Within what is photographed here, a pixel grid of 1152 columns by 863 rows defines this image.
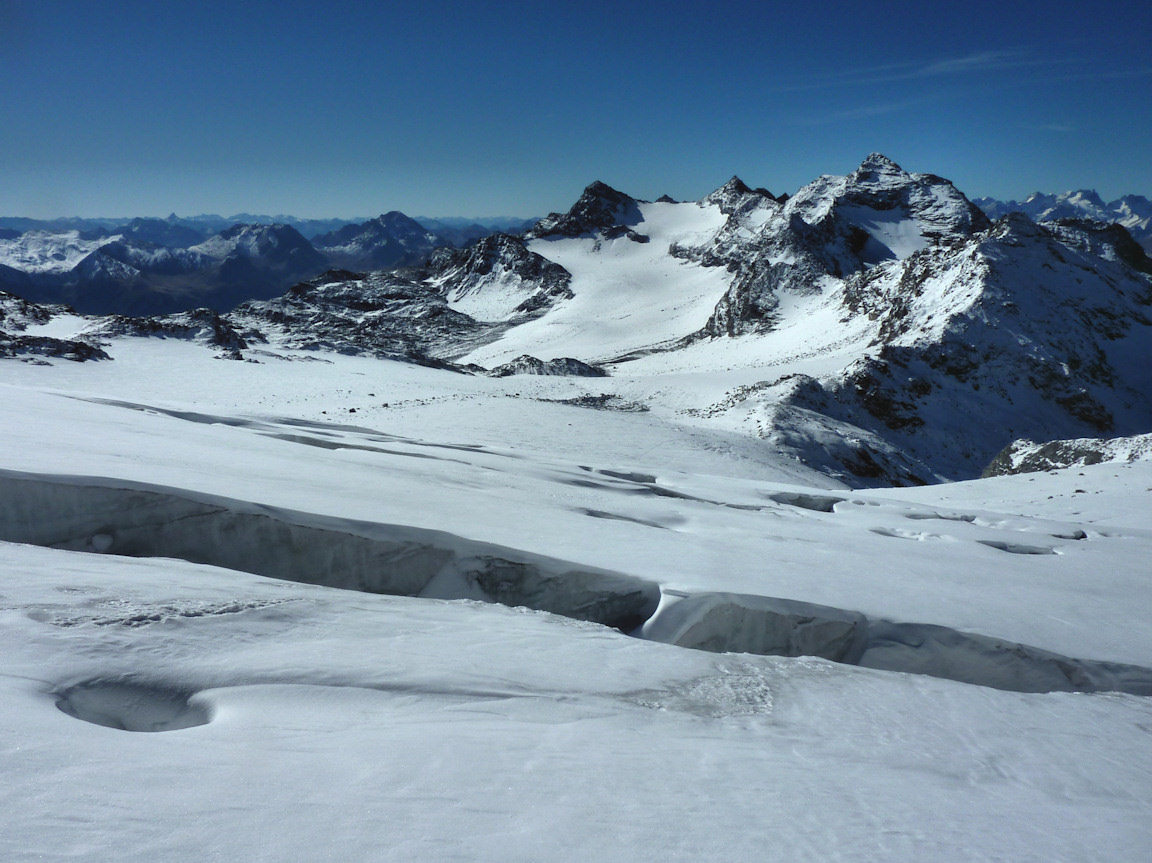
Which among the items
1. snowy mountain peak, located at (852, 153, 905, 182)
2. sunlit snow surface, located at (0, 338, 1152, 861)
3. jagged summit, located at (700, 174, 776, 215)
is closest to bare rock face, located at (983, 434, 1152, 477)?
sunlit snow surface, located at (0, 338, 1152, 861)

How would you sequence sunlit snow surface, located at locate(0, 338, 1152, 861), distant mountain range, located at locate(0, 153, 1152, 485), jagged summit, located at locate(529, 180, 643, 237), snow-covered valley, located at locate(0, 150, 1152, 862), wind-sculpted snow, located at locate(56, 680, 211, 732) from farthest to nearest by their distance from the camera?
jagged summit, located at locate(529, 180, 643, 237), distant mountain range, located at locate(0, 153, 1152, 485), wind-sculpted snow, located at locate(56, 680, 211, 732), snow-covered valley, located at locate(0, 150, 1152, 862), sunlit snow surface, located at locate(0, 338, 1152, 861)

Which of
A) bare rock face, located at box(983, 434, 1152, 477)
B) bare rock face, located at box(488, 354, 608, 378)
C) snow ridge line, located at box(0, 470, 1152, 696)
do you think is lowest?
snow ridge line, located at box(0, 470, 1152, 696)

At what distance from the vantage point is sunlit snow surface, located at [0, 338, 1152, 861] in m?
3.33

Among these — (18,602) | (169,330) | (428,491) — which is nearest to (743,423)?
(428,491)

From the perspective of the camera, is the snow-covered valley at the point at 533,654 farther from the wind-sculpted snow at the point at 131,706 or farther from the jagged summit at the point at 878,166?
the jagged summit at the point at 878,166

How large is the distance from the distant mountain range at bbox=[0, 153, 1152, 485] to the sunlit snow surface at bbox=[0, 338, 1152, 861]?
692 inches

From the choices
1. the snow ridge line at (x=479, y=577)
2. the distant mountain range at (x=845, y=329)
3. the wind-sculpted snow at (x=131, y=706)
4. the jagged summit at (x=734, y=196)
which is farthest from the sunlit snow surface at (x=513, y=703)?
the jagged summit at (x=734, y=196)

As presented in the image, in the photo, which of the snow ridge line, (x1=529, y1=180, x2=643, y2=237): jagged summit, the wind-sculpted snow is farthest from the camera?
(x1=529, y1=180, x2=643, y2=237): jagged summit

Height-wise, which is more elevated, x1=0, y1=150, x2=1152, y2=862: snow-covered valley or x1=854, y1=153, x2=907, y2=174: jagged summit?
x1=854, y1=153, x2=907, y2=174: jagged summit

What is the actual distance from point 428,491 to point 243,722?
19.9 ft

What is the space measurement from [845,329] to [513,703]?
48.5 meters

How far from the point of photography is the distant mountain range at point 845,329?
107 ft

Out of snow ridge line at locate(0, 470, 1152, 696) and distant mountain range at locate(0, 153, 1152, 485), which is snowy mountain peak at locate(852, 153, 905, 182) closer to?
distant mountain range at locate(0, 153, 1152, 485)

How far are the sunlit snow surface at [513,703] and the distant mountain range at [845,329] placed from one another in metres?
17.6
